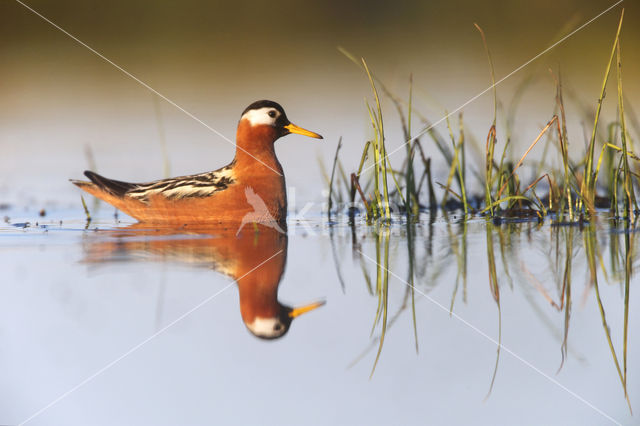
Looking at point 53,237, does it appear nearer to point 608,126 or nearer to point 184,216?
point 184,216

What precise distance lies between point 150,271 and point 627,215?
2.84m

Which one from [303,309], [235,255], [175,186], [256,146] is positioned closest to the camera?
[303,309]

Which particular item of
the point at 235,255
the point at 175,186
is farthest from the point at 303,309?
the point at 175,186

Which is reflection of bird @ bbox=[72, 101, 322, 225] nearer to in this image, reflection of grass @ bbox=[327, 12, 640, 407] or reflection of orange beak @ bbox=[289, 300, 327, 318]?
reflection of grass @ bbox=[327, 12, 640, 407]

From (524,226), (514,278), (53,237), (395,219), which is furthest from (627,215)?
(53,237)

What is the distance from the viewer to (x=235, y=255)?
8.70 ft

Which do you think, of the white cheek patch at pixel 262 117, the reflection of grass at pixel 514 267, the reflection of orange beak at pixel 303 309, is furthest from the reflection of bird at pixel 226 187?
the reflection of orange beak at pixel 303 309

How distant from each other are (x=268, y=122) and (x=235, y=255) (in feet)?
6.91

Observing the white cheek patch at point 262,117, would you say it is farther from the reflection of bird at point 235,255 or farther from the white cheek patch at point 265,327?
the white cheek patch at point 265,327

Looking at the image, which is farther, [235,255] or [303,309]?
[235,255]

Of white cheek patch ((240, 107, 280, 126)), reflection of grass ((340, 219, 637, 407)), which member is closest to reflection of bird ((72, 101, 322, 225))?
white cheek patch ((240, 107, 280, 126))

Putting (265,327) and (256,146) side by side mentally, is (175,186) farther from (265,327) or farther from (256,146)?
(265,327)

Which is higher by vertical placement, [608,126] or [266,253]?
[608,126]

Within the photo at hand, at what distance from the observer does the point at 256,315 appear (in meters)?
1.73
